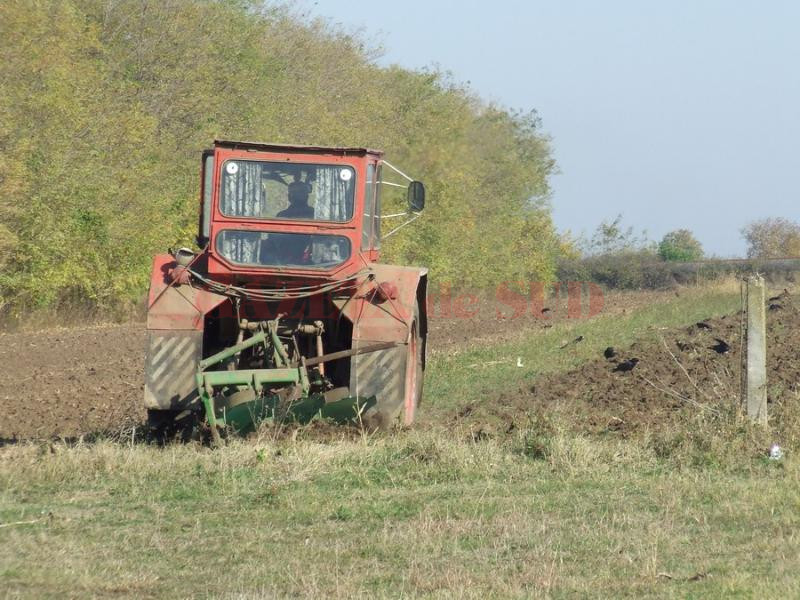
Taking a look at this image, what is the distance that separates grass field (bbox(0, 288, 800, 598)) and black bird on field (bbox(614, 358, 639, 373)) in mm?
5707

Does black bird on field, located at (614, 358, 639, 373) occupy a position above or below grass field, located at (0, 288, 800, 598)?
above

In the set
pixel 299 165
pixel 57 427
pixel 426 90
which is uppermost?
pixel 426 90

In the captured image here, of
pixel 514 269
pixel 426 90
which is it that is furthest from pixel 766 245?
pixel 426 90

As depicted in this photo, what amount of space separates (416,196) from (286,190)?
1224 millimetres

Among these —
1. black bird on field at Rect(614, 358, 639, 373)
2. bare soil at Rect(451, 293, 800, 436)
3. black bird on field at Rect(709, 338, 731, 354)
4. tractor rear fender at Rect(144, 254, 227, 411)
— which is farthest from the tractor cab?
black bird on field at Rect(709, 338, 731, 354)

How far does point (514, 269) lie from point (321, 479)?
38878 mm

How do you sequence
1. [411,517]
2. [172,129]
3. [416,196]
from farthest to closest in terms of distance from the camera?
[172,129] → [416,196] → [411,517]

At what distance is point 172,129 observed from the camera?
31656 mm

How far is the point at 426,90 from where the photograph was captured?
4156 cm

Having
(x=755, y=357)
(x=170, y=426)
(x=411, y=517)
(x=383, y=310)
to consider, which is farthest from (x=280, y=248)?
(x=755, y=357)

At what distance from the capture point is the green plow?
9.51m

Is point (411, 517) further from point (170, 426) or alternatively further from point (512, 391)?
point (512, 391)

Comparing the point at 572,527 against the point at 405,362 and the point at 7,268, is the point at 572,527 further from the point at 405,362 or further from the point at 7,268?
the point at 7,268

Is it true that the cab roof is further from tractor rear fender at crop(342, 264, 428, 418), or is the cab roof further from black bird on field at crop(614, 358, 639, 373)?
black bird on field at crop(614, 358, 639, 373)
